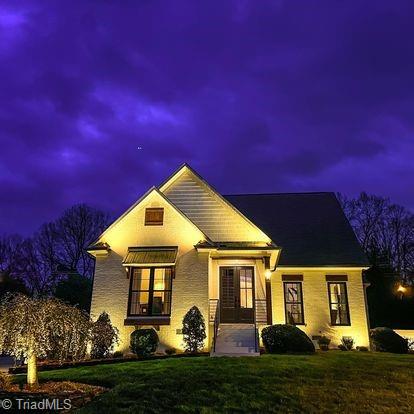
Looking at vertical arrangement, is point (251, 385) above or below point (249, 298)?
below

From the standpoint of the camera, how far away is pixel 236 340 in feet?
50.0

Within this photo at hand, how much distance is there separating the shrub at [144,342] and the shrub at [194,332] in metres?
1.14

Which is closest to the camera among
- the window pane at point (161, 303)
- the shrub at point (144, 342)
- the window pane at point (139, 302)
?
the shrub at point (144, 342)

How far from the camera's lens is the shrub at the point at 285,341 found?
14.0 meters

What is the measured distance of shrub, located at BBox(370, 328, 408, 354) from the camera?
17266mm

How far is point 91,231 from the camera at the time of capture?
43312mm

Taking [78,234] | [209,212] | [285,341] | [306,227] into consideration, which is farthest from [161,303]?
[78,234]

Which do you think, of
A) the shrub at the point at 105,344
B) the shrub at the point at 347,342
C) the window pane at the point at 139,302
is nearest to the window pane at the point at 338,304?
the shrub at the point at 347,342

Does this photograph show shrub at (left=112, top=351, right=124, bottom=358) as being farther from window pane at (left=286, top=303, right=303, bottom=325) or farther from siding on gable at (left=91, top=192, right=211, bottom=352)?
window pane at (left=286, top=303, right=303, bottom=325)

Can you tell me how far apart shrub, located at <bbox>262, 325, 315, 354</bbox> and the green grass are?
241 cm

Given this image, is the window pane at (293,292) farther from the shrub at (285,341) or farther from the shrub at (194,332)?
the shrub at (194,332)

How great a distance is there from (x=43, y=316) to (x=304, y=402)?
5.72 metres

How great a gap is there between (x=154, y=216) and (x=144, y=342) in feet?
17.4

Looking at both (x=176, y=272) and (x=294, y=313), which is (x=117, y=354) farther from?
(x=294, y=313)
